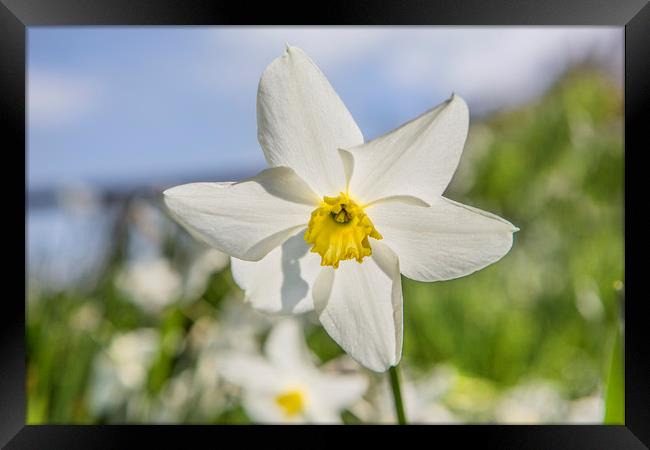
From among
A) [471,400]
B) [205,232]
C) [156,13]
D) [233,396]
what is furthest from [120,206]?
[205,232]

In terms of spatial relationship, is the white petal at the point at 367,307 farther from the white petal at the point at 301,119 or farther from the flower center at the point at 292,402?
the flower center at the point at 292,402

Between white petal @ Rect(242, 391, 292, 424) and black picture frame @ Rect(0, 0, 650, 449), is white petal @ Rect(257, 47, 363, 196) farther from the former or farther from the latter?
white petal @ Rect(242, 391, 292, 424)

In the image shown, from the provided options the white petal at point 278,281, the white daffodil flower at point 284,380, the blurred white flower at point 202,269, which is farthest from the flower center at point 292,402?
the white petal at point 278,281

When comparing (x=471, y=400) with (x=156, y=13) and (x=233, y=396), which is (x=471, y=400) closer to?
(x=233, y=396)

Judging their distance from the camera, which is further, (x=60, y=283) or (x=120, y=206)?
(x=120, y=206)

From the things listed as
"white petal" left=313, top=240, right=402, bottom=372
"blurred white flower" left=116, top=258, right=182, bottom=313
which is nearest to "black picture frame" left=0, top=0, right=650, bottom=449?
"white petal" left=313, top=240, right=402, bottom=372

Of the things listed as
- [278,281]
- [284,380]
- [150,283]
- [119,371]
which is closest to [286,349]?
[284,380]
